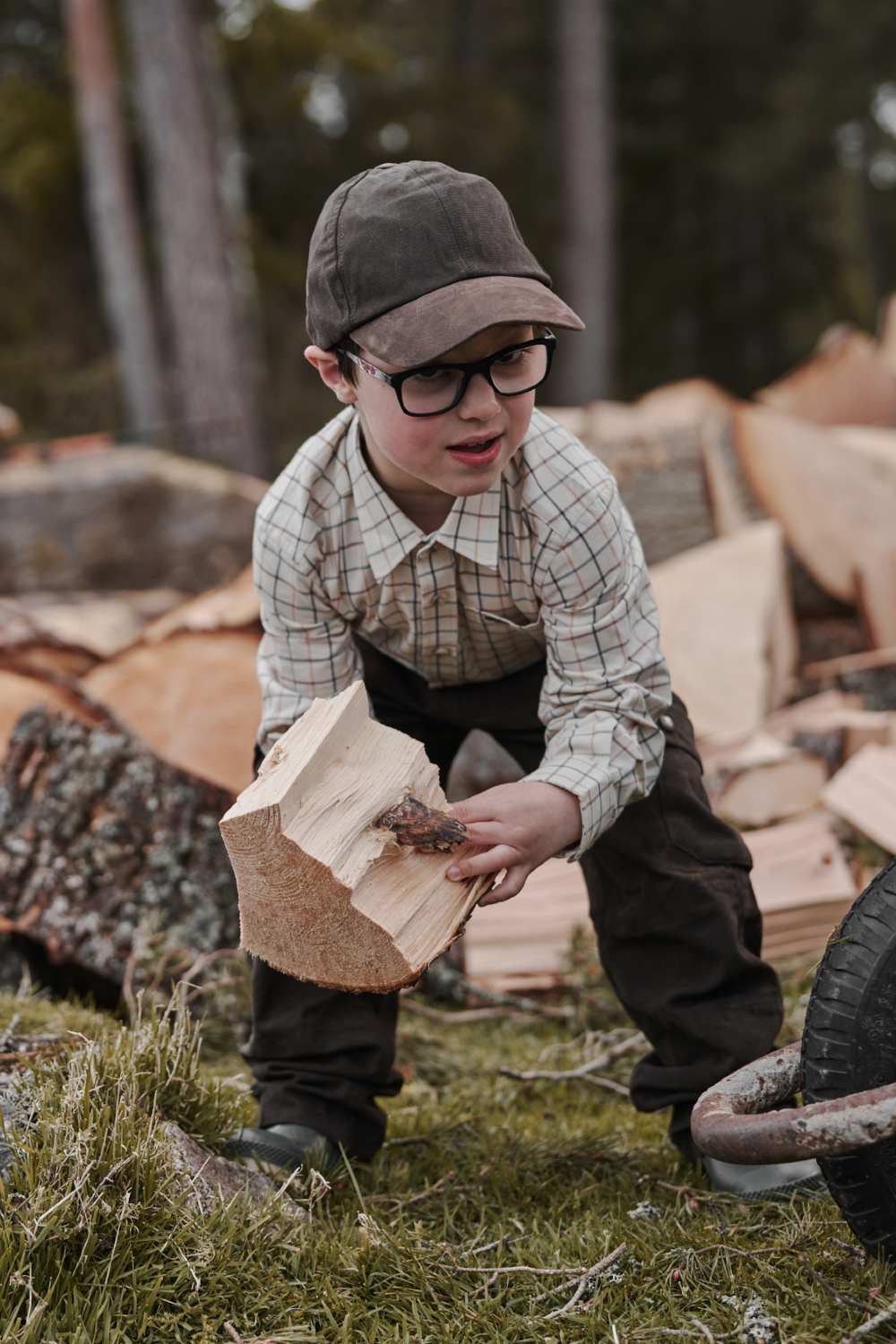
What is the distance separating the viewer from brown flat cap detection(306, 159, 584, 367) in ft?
5.45

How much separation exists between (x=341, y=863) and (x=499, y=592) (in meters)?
0.56

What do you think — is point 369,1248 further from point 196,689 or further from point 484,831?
point 196,689

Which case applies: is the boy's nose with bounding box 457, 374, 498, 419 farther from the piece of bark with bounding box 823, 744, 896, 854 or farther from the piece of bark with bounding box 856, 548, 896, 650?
the piece of bark with bounding box 856, 548, 896, 650

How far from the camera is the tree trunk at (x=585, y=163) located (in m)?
12.4

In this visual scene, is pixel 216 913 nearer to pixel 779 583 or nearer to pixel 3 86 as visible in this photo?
pixel 779 583

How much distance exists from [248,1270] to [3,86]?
453 inches

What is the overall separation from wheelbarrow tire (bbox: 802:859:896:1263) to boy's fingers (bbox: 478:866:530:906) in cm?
42

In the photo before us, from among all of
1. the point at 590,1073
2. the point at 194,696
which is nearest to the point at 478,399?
the point at 590,1073

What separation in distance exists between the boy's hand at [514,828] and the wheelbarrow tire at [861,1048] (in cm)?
42

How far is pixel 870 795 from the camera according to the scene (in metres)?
3.26

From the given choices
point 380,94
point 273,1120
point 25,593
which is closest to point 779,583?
Result: point 273,1120

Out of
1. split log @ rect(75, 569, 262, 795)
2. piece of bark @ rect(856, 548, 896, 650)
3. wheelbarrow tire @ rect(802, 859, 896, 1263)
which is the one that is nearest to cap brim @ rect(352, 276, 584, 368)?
wheelbarrow tire @ rect(802, 859, 896, 1263)

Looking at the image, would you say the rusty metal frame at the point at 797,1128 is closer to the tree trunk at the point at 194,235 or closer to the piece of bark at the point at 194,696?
the piece of bark at the point at 194,696

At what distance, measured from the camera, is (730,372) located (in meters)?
16.1
